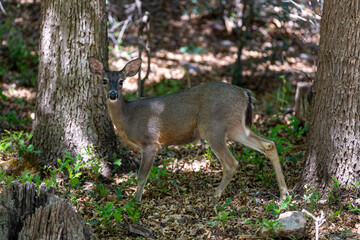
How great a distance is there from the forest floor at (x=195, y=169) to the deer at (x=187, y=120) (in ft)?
1.06

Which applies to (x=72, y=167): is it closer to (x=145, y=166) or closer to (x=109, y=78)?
(x=145, y=166)

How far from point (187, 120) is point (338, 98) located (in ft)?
6.42

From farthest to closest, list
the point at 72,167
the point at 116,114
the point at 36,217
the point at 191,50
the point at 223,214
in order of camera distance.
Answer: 1. the point at 191,50
2. the point at 116,114
3. the point at 72,167
4. the point at 223,214
5. the point at 36,217

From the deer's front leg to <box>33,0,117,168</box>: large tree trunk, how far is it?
2.30 feet

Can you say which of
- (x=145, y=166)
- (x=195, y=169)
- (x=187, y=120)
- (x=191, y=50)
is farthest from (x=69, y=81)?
(x=191, y=50)


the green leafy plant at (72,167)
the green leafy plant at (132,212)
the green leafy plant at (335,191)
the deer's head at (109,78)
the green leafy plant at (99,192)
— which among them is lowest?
the green leafy plant at (99,192)

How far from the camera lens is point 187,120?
614 centimetres

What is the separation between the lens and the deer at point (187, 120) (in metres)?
5.93

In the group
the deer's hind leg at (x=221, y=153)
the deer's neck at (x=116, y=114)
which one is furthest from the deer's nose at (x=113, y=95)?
the deer's hind leg at (x=221, y=153)

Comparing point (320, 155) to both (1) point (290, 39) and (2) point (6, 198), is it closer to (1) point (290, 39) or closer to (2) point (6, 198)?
(2) point (6, 198)

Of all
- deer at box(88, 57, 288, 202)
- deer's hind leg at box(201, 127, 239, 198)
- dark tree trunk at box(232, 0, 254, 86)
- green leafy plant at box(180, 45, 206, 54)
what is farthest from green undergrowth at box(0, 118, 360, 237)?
green leafy plant at box(180, 45, 206, 54)

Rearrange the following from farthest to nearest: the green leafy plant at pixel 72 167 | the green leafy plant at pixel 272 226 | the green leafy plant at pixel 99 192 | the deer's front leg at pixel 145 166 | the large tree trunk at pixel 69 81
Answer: the large tree trunk at pixel 69 81 < the deer's front leg at pixel 145 166 < the green leafy plant at pixel 99 192 < the green leafy plant at pixel 72 167 < the green leafy plant at pixel 272 226

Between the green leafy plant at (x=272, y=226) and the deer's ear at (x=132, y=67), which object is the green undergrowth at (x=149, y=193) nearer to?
the green leafy plant at (x=272, y=226)

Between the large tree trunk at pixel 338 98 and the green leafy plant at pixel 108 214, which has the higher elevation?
the large tree trunk at pixel 338 98
